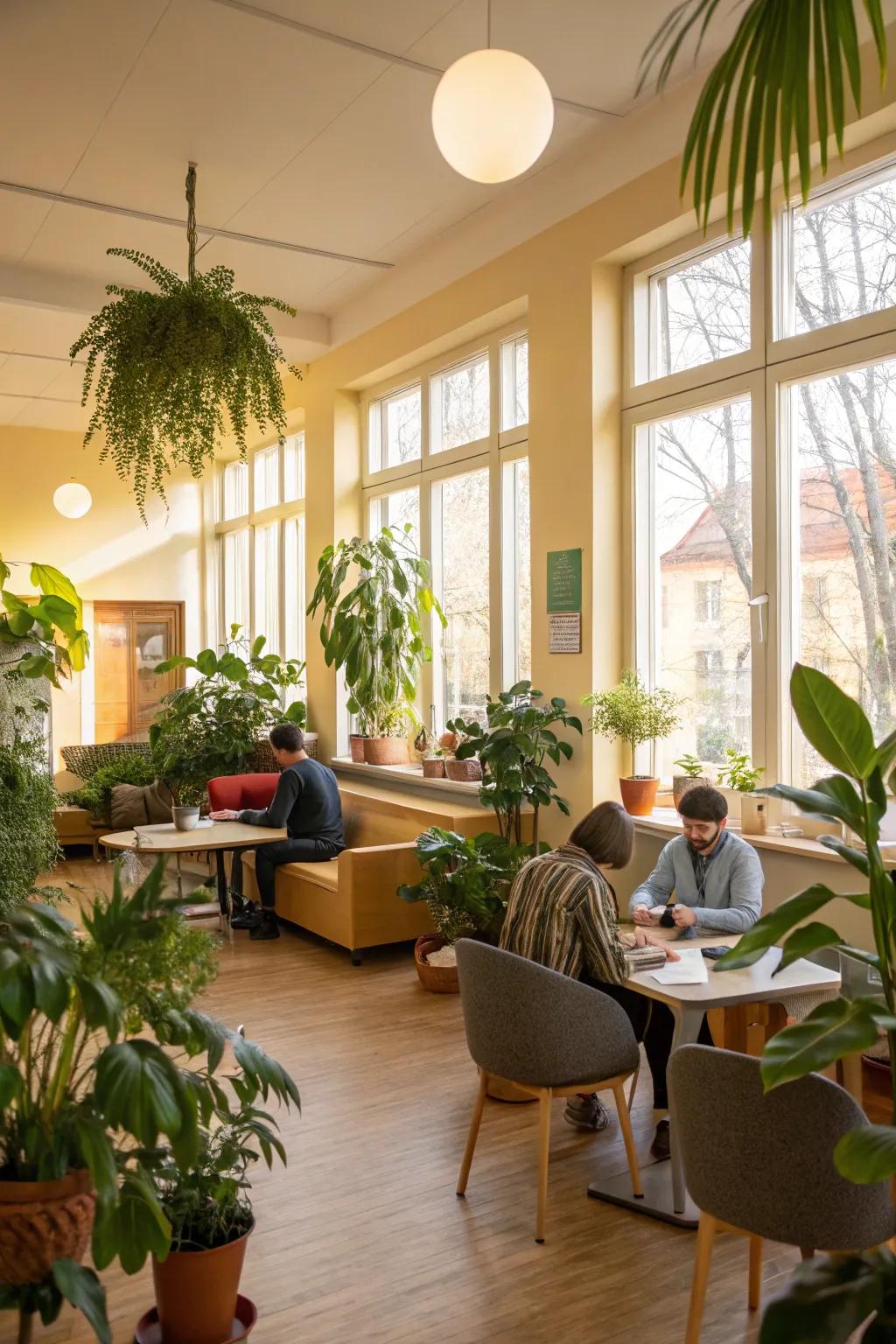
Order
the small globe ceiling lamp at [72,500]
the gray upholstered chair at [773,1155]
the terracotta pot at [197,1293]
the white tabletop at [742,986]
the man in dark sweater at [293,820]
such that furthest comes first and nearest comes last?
the small globe ceiling lamp at [72,500] < the man in dark sweater at [293,820] < the white tabletop at [742,986] < the terracotta pot at [197,1293] < the gray upholstered chair at [773,1155]

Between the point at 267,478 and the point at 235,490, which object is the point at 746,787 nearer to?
the point at 267,478

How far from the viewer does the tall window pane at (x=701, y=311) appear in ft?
17.2

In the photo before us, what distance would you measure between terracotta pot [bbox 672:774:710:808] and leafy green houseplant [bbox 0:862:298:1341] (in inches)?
119

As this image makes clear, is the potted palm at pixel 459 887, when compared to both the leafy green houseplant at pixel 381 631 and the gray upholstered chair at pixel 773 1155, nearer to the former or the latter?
the leafy green houseplant at pixel 381 631

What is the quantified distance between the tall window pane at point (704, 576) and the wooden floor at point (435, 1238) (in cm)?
188

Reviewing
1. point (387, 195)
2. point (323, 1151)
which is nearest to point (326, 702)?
point (387, 195)

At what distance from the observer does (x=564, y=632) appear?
19.9 feet

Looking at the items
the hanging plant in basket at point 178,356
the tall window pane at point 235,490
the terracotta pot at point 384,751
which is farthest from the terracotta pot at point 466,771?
the tall window pane at point 235,490

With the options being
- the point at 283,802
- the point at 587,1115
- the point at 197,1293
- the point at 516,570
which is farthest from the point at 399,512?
the point at 197,1293

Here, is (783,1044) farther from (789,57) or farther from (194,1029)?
(789,57)

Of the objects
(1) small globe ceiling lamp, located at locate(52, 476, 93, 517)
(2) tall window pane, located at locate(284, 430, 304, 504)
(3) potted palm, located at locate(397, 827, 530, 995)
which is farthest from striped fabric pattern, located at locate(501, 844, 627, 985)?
(1) small globe ceiling lamp, located at locate(52, 476, 93, 517)

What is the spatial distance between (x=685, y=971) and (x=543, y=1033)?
1.59 feet

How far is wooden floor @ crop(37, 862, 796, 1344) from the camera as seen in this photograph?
2861mm

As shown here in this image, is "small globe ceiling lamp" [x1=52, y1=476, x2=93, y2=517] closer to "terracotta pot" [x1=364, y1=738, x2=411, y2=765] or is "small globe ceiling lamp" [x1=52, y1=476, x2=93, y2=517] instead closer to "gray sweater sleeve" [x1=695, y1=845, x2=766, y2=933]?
"terracotta pot" [x1=364, y1=738, x2=411, y2=765]
